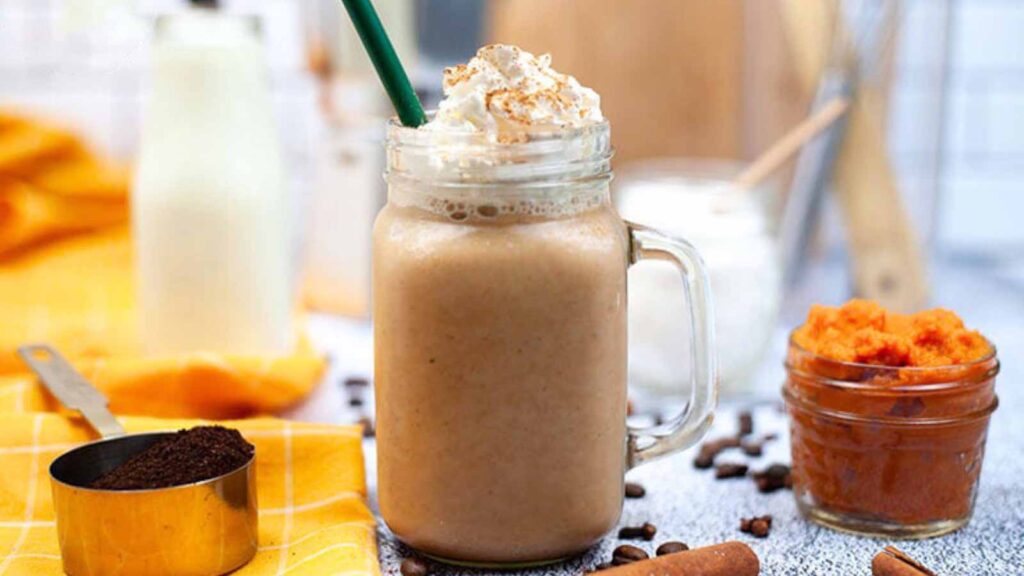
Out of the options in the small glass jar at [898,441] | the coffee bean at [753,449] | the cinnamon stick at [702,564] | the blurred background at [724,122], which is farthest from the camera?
the blurred background at [724,122]

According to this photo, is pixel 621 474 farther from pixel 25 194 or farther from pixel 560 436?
pixel 25 194

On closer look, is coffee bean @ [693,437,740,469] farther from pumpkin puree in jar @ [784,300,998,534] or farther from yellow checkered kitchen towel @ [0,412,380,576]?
yellow checkered kitchen towel @ [0,412,380,576]

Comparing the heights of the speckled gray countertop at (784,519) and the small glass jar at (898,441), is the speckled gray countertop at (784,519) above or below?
below

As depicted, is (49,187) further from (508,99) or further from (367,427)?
(508,99)

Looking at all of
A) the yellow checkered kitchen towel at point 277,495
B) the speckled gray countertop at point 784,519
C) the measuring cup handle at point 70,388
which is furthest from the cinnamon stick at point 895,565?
the measuring cup handle at point 70,388

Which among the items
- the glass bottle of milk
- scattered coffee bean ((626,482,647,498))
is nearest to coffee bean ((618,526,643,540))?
scattered coffee bean ((626,482,647,498))

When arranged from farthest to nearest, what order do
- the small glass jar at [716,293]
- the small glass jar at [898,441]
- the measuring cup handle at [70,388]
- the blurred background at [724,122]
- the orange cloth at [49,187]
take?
the orange cloth at [49,187] < the blurred background at [724,122] < the small glass jar at [716,293] < the measuring cup handle at [70,388] < the small glass jar at [898,441]

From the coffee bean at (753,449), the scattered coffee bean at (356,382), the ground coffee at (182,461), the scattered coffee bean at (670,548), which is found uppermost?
the ground coffee at (182,461)

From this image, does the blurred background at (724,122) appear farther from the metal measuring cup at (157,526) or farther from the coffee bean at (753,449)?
the metal measuring cup at (157,526)

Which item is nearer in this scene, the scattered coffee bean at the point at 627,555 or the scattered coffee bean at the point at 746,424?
the scattered coffee bean at the point at 627,555
